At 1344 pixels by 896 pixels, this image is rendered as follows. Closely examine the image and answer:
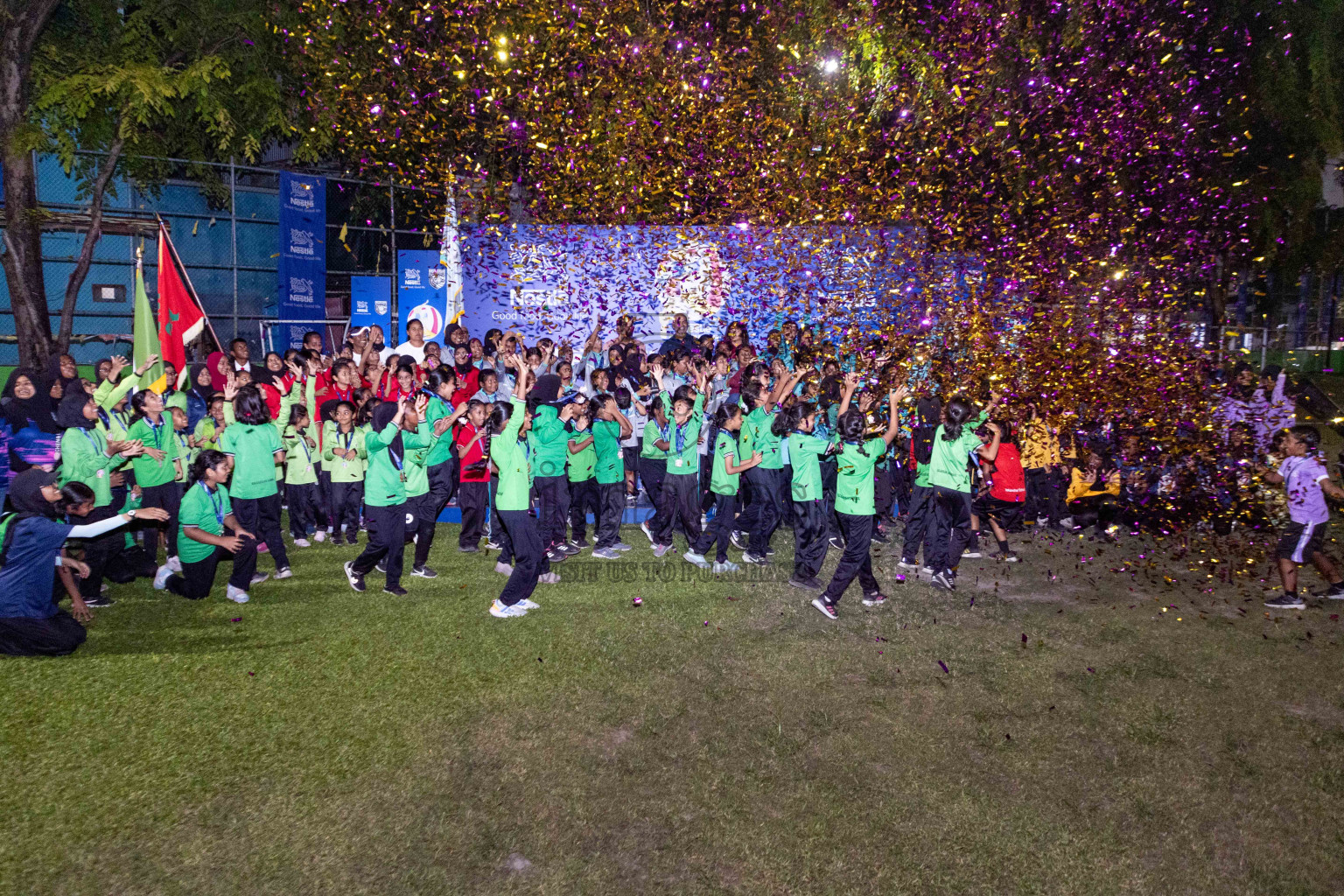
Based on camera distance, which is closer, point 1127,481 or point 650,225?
point 1127,481

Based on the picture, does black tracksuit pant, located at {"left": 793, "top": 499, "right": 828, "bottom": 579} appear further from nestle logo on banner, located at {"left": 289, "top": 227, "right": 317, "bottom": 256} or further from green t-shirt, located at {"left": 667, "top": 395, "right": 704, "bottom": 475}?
nestle logo on banner, located at {"left": 289, "top": 227, "right": 317, "bottom": 256}

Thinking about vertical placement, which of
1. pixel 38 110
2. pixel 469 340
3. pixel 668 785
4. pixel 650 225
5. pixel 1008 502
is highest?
pixel 38 110

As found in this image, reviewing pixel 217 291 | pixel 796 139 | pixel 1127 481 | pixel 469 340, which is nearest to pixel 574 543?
pixel 469 340

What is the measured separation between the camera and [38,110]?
1365 cm

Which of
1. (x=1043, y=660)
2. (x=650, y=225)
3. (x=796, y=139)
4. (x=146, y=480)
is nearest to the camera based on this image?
(x=1043, y=660)

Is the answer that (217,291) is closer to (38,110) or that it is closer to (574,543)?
(38,110)

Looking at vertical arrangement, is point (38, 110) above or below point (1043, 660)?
A: above

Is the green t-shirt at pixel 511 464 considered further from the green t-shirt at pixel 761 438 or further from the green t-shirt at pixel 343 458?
the green t-shirt at pixel 343 458

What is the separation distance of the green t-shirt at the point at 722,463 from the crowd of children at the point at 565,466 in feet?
0.08

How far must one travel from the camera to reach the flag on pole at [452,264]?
43.8 ft

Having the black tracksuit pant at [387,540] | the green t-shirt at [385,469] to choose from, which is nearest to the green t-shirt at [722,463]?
the green t-shirt at [385,469]

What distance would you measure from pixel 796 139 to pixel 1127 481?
7.80m

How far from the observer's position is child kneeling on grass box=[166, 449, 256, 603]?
7855mm

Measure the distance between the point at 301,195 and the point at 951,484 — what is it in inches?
436
